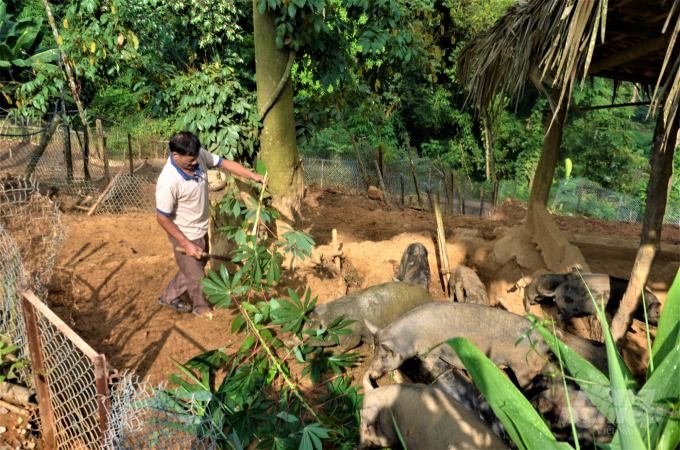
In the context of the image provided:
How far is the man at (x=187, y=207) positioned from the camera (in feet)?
12.0

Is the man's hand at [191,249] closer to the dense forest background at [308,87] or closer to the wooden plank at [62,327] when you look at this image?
the dense forest background at [308,87]

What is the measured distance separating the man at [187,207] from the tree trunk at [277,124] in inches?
20.4

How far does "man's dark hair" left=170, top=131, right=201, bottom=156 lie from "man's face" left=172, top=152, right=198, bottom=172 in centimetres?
3

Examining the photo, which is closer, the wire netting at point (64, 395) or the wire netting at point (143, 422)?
the wire netting at point (143, 422)

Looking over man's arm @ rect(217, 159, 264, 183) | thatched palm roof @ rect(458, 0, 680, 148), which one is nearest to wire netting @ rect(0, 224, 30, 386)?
man's arm @ rect(217, 159, 264, 183)

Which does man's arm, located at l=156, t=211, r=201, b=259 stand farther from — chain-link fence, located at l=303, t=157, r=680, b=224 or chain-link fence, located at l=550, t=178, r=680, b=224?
chain-link fence, located at l=550, t=178, r=680, b=224

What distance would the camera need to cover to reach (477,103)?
4574mm

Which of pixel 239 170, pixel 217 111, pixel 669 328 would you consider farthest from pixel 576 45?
pixel 217 111

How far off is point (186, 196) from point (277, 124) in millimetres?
1175

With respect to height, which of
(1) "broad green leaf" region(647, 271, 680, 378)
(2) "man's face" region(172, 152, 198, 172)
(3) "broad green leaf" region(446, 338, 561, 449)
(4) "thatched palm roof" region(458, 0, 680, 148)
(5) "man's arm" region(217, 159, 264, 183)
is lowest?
(3) "broad green leaf" region(446, 338, 561, 449)

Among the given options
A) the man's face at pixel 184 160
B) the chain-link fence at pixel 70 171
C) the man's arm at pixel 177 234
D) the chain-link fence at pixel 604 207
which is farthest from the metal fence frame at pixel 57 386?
the chain-link fence at pixel 604 207

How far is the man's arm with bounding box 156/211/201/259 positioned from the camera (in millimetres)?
3672

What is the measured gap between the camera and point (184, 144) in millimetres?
3582

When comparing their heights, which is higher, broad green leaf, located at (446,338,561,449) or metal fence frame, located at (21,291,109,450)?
broad green leaf, located at (446,338,561,449)
